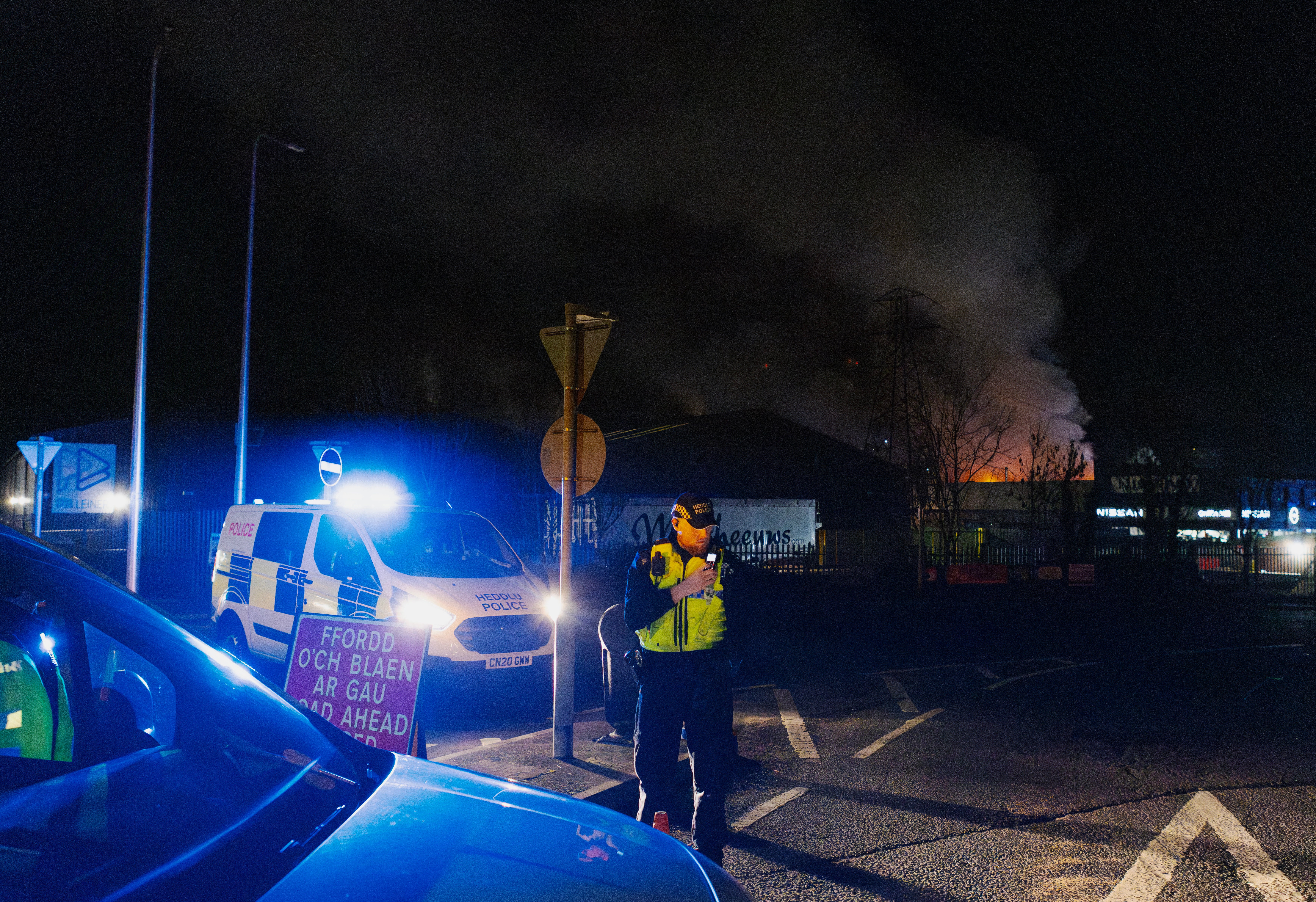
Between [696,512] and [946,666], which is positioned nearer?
[696,512]

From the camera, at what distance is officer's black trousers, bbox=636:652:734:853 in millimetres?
4262

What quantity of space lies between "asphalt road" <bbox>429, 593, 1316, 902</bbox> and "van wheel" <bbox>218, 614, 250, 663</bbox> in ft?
9.31

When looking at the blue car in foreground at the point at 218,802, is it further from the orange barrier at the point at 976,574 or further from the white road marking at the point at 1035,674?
the orange barrier at the point at 976,574

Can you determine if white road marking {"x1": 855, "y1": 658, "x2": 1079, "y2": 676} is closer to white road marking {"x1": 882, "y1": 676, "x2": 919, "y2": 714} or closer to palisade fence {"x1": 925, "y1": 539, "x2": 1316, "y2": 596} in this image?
white road marking {"x1": 882, "y1": 676, "x2": 919, "y2": 714}

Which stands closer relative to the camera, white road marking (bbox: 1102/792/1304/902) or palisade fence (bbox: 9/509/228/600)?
white road marking (bbox: 1102/792/1304/902)

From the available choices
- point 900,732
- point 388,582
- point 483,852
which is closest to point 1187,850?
point 900,732

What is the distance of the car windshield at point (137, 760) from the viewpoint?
1.50m

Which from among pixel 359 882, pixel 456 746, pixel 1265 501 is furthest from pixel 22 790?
pixel 1265 501

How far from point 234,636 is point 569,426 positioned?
571 cm

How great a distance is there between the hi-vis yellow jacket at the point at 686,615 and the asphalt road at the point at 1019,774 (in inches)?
48.9

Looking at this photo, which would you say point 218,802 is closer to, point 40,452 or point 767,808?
point 767,808

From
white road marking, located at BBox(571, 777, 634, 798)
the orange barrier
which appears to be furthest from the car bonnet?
the orange barrier

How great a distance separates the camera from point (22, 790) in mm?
1588

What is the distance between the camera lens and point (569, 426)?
21.5ft
